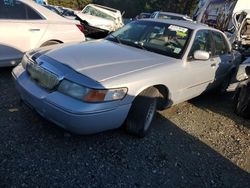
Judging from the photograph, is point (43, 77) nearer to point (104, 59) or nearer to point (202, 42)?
point (104, 59)

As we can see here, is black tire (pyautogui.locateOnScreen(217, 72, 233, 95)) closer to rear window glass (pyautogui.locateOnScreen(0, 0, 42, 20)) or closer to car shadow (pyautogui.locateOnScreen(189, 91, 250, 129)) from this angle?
car shadow (pyautogui.locateOnScreen(189, 91, 250, 129))

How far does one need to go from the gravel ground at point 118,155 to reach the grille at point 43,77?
65 cm

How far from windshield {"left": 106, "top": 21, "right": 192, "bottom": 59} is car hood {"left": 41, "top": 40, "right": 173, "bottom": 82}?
0.21 m

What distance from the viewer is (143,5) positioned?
50875 mm

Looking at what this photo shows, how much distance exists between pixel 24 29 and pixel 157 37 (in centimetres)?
241

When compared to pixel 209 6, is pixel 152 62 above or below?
above

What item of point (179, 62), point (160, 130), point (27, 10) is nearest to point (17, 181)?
point (160, 130)

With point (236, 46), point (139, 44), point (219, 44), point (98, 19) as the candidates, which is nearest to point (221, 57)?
point (219, 44)

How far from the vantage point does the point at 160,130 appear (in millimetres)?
4746

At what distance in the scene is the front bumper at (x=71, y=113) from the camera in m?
3.48

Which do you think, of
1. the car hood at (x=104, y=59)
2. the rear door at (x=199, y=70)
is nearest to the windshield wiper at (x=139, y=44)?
the car hood at (x=104, y=59)

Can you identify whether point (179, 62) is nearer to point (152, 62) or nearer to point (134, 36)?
point (152, 62)

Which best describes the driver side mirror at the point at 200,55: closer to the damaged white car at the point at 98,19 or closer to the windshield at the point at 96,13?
the damaged white car at the point at 98,19

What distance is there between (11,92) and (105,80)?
7.47ft
